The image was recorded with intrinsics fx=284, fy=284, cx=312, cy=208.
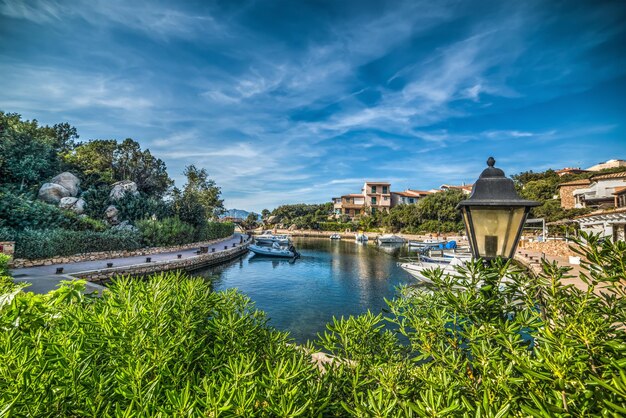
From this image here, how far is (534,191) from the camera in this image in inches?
1570

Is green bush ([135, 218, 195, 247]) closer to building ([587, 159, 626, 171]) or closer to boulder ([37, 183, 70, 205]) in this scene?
boulder ([37, 183, 70, 205])

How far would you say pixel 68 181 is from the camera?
22.2 m

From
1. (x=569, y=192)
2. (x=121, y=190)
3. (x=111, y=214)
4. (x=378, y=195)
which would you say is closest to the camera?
Answer: (x=111, y=214)

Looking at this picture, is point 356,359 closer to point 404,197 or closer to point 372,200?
point 372,200

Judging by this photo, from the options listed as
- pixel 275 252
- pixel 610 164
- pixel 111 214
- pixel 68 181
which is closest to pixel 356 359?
pixel 275 252

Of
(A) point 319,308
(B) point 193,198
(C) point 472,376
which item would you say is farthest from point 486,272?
(B) point 193,198

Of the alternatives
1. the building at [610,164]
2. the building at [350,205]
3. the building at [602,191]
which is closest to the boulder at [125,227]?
the building at [602,191]

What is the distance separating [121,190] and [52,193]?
4.59m

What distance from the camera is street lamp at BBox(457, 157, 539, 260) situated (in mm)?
2275

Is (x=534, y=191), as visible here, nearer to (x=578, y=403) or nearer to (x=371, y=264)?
(x=371, y=264)

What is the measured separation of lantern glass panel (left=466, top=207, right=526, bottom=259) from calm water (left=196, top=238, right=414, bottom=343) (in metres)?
7.78

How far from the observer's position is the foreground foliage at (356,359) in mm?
1160

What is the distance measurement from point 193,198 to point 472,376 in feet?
98.3

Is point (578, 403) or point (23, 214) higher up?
point (23, 214)
